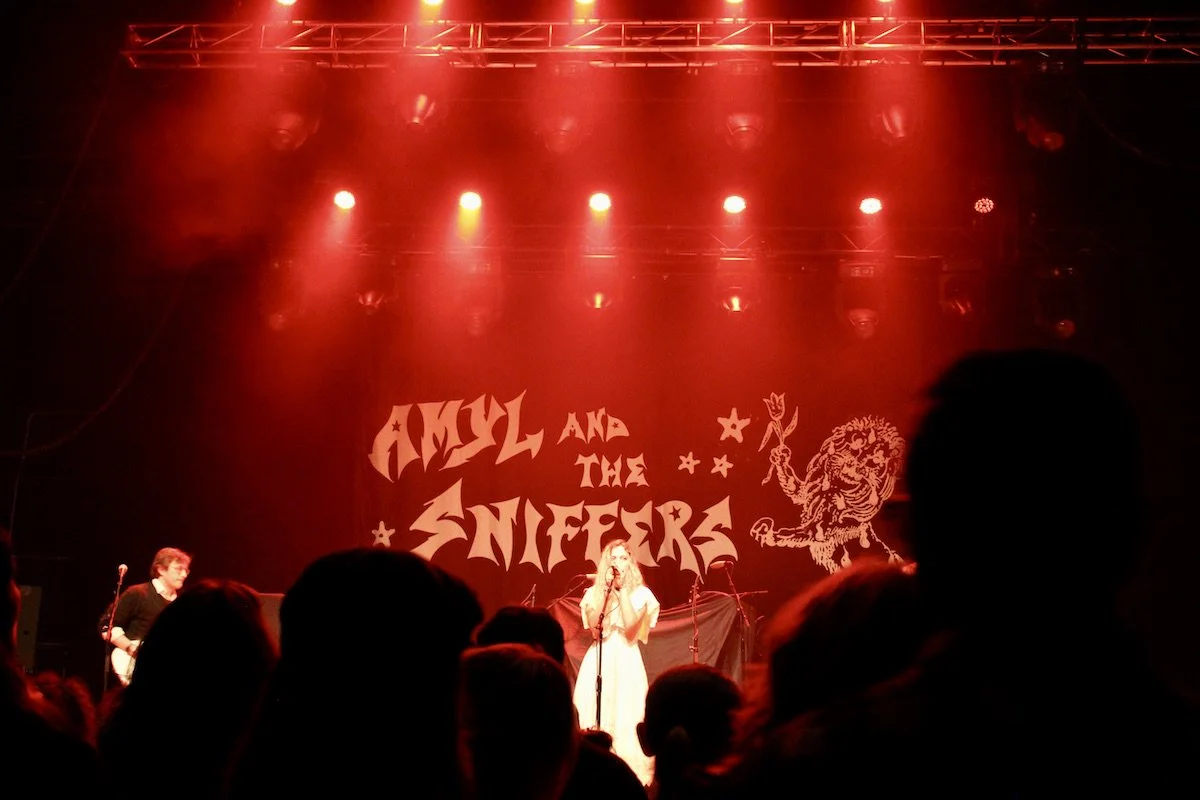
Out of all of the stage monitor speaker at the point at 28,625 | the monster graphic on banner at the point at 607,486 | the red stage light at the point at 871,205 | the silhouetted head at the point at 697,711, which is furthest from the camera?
the monster graphic on banner at the point at 607,486

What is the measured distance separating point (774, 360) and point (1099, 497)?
8.66 meters

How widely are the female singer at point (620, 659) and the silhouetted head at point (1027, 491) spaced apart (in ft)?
22.3

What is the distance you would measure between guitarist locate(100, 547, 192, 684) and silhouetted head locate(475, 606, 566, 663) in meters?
4.83

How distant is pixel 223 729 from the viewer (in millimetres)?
1700

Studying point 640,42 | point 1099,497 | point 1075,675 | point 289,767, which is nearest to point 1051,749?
point 1075,675

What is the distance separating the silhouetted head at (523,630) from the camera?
2877 millimetres

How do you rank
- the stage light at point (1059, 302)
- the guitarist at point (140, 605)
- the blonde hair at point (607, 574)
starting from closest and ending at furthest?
the guitarist at point (140, 605)
the blonde hair at point (607, 574)
the stage light at point (1059, 302)

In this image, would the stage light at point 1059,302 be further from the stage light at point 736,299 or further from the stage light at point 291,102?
the stage light at point 291,102

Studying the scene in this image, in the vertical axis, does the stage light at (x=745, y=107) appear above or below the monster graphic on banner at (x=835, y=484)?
above

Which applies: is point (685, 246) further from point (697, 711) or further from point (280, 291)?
point (697, 711)

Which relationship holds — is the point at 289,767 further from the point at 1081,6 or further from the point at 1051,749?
the point at 1081,6

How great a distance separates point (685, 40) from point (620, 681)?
4.68 meters

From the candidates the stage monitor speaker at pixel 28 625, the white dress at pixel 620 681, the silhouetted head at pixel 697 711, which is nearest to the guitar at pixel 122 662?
the stage monitor speaker at pixel 28 625

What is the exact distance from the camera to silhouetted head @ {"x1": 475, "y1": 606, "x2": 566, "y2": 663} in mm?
2877
